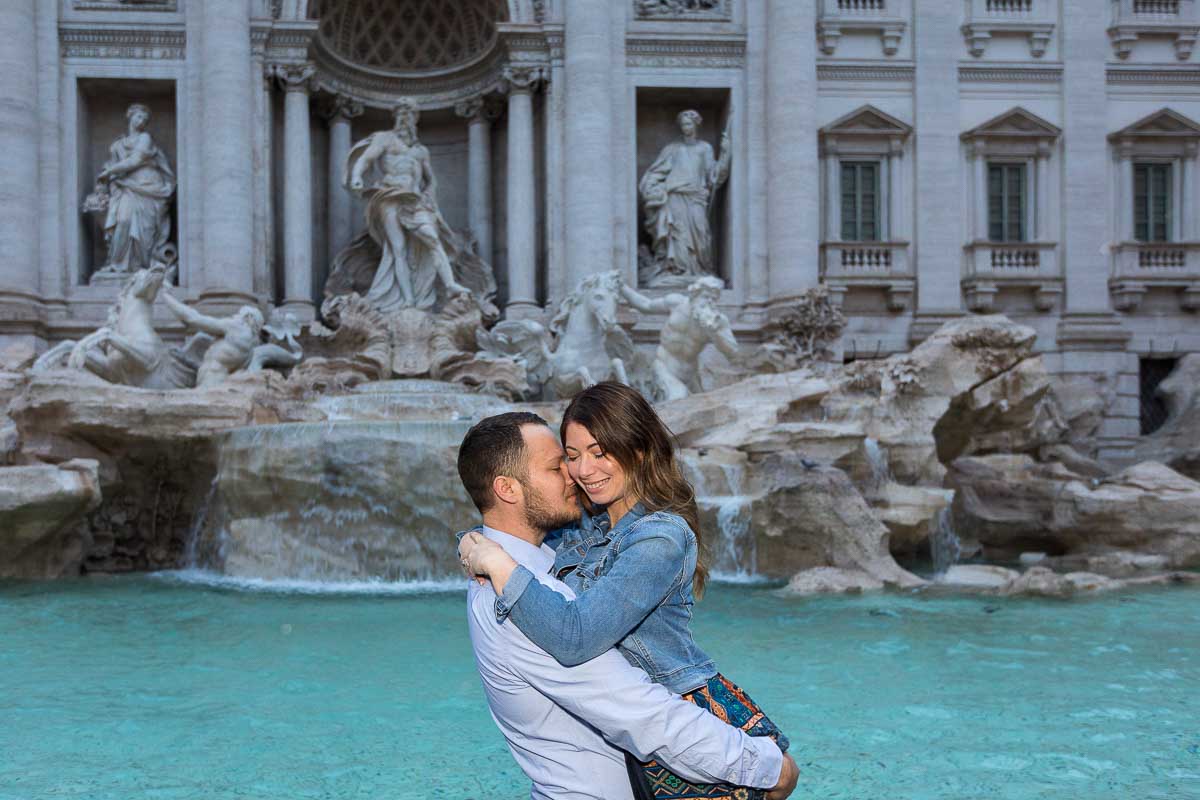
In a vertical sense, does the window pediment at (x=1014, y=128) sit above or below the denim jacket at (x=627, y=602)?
above

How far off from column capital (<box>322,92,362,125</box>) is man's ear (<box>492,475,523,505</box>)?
1565 cm

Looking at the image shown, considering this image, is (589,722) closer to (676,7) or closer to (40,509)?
(40,509)

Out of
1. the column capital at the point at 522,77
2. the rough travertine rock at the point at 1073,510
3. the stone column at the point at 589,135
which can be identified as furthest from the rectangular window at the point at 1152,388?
the column capital at the point at 522,77

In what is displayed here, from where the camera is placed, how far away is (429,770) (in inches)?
158

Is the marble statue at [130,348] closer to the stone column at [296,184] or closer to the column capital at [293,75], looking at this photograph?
the stone column at [296,184]

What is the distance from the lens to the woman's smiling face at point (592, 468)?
1966 mm

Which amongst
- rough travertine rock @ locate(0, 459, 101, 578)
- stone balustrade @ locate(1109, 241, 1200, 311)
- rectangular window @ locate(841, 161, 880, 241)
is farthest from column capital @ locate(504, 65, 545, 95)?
stone balustrade @ locate(1109, 241, 1200, 311)

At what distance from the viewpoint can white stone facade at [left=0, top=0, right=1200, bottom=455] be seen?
593 inches

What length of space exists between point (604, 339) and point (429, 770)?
29.2ft

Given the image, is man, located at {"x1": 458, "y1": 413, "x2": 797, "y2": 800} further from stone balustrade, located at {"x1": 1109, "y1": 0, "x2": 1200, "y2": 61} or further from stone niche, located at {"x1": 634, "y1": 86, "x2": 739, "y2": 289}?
stone balustrade, located at {"x1": 1109, "y1": 0, "x2": 1200, "y2": 61}

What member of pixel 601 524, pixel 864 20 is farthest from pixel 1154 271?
pixel 601 524

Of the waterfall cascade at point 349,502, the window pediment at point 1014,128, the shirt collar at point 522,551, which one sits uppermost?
the window pediment at point 1014,128

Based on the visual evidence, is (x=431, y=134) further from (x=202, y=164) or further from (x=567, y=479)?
(x=567, y=479)

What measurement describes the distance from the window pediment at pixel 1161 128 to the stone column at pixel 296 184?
1293 centimetres
